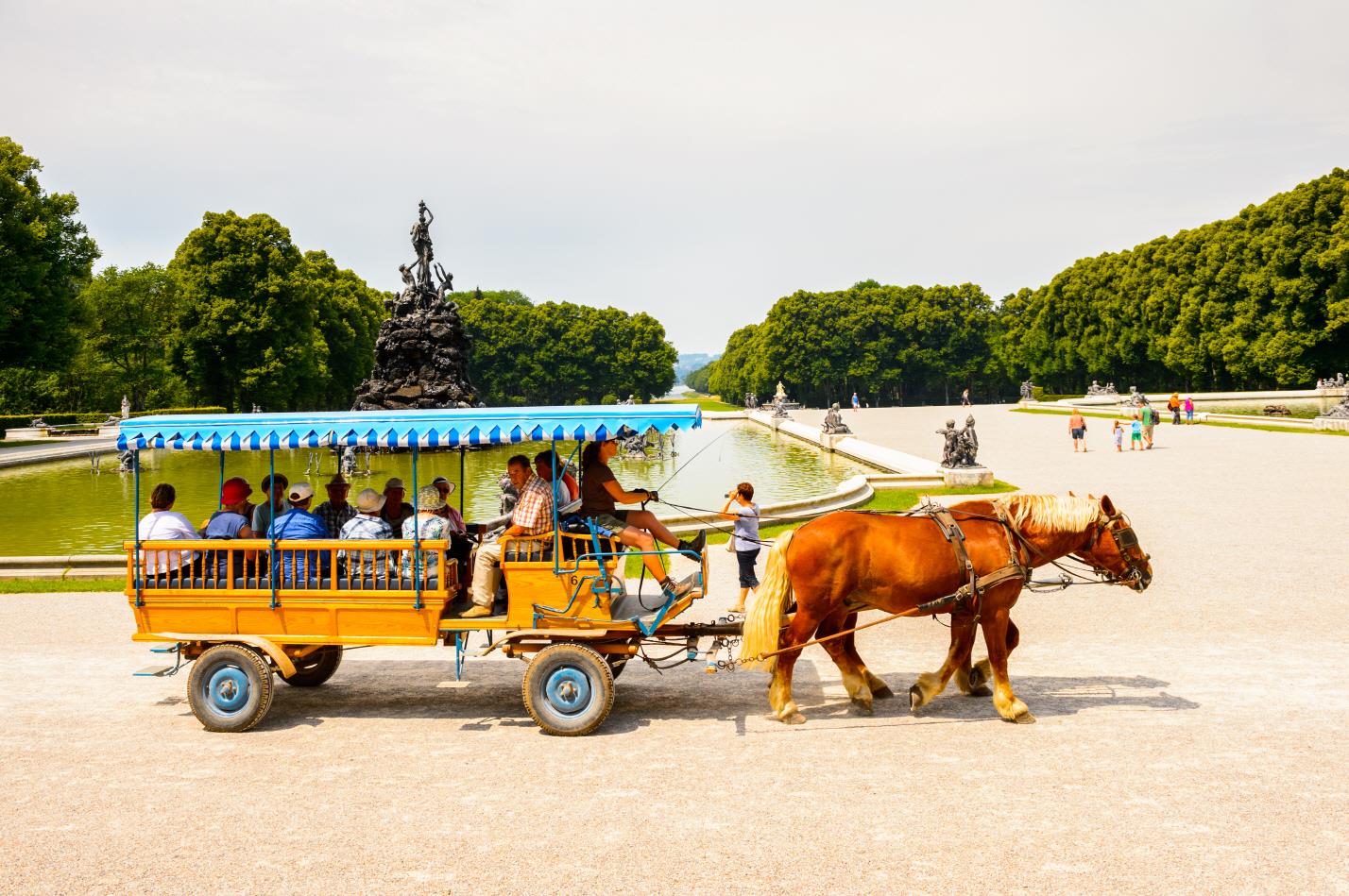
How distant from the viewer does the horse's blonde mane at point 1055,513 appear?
26.6 feet

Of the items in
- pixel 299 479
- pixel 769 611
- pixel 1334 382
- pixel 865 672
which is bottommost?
pixel 865 672

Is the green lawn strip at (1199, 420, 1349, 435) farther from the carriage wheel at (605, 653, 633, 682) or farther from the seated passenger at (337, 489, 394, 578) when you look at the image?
the seated passenger at (337, 489, 394, 578)

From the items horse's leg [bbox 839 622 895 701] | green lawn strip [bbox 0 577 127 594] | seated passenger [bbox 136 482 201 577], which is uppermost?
seated passenger [bbox 136 482 201 577]

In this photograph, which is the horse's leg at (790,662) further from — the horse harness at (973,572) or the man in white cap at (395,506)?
Result: the man in white cap at (395,506)

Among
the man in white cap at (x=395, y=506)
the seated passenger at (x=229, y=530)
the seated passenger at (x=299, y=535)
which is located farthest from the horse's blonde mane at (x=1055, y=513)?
the seated passenger at (x=229, y=530)

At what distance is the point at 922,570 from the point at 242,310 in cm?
5979

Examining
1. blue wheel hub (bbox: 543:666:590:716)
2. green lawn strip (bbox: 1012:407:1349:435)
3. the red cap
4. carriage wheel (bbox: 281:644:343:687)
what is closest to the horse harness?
blue wheel hub (bbox: 543:666:590:716)

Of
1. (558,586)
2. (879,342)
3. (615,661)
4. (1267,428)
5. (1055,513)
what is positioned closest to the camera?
(558,586)

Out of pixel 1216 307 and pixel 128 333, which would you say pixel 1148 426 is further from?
pixel 128 333

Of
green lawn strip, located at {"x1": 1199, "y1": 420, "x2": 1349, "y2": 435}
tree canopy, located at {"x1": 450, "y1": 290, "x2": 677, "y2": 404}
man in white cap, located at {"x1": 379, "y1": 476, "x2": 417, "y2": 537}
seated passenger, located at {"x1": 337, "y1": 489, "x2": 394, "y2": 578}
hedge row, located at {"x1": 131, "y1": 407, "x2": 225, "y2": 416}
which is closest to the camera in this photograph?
seated passenger, located at {"x1": 337, "y1": 489, "x2": 394, "y2": 578}

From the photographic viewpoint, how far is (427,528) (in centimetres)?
809

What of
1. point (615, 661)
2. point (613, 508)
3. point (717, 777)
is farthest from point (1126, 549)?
point (615, 661)

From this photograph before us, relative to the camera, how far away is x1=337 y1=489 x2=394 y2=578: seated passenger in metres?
8.02

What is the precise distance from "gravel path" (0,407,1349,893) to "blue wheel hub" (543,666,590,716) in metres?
0.30
